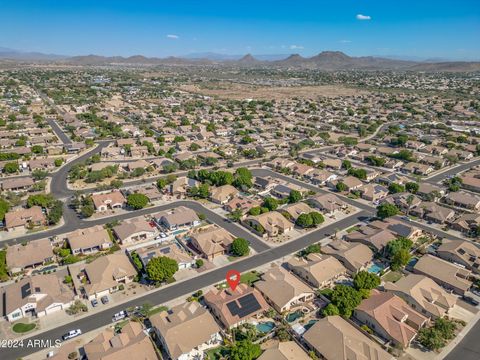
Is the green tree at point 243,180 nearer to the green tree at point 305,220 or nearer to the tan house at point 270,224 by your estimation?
the tan house at point 270,224

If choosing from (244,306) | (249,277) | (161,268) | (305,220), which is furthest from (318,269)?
(161,268)

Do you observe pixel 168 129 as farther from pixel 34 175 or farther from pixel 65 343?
pixel 65 343

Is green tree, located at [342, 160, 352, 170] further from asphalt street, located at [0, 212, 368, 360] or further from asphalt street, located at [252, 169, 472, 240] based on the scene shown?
asphalt street, located at [0, 212, 368, 360]

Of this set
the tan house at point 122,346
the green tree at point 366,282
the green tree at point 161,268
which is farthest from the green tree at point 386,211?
the tan house at point 122,346

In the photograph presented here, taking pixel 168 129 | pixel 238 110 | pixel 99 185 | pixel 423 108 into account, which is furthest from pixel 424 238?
pixel 423 108

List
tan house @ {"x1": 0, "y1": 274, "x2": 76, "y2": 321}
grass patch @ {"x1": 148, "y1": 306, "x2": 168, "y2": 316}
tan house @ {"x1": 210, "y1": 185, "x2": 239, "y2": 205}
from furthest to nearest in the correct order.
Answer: tan house @ {"x1": 210, "y1": 185, "x2": 239, "y2": 205}
grass patch @ {"x1": 148, "y1": 306, "x2": 168, "y2": 316}
tan house @ {"x1": 0, "y1": 274, "x2": 76, "y2": 321}

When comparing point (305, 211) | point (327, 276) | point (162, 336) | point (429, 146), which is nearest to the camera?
point (162, 336)

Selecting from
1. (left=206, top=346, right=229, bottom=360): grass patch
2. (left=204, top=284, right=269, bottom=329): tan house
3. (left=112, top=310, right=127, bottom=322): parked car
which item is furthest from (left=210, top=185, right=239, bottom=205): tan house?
(left=206, top=346, right=229, bottom=360): grass patch
